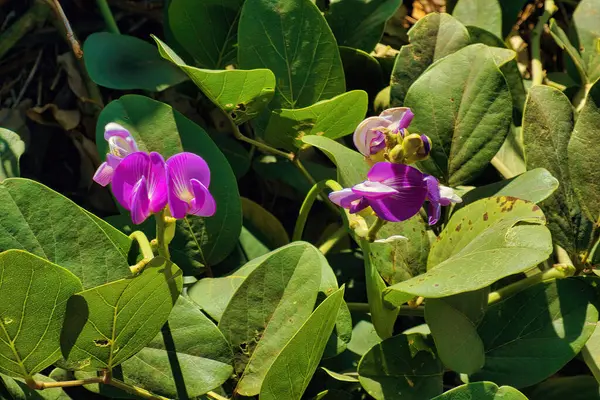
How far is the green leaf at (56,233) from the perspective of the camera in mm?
714

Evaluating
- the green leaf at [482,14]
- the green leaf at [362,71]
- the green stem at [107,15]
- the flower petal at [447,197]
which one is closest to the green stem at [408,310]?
the flower petal at [447,197]

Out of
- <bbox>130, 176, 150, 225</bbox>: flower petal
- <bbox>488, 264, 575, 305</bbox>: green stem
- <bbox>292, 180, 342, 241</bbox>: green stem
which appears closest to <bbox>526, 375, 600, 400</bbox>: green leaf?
<bbox>488, 264, 575, 305</bbox>: green stem

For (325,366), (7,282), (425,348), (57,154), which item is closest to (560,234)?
(425,348)

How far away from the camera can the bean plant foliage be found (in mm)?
692

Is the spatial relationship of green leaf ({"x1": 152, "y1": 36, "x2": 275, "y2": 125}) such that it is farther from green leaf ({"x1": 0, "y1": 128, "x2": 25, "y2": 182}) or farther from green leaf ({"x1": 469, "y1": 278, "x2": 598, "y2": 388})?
green leaf ({"x1": 469, "y1": 278, "x2": 598, "y2": 388})

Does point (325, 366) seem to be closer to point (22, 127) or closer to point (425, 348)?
point (425, 348)

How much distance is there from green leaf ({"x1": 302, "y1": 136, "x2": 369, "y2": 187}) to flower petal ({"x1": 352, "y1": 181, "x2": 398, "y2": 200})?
0.33ft

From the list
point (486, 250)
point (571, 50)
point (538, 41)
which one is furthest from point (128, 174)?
point (538, 41)

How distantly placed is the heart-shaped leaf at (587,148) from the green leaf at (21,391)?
26.0 inches

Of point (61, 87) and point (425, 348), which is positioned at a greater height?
point (61, 87)

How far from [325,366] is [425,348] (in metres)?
0.16

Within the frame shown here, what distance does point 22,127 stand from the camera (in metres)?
1.19

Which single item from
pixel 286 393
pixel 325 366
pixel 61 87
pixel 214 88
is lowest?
pixel 325 366

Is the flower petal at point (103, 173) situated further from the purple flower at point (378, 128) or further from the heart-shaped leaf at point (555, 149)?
the heart-shaped leaf at point (555, 149)
